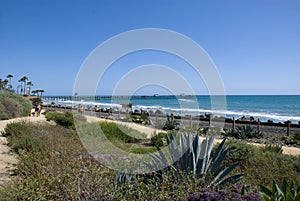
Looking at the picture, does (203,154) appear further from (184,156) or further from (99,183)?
(99,183)

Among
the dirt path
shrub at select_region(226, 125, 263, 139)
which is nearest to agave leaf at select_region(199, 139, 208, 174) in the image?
the dirt path

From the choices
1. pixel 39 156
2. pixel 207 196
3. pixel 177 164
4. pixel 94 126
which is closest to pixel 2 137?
pixel 94 126

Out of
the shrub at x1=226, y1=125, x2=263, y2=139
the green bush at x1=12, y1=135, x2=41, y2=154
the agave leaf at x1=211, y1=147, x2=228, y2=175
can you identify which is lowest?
the shrub at x1=226, y1=125, x2=263, y2=139

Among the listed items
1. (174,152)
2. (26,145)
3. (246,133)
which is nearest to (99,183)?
(174,152)

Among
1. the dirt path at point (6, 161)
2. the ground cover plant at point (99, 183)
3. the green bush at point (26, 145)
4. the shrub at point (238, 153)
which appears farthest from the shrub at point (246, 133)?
the dirt path at point (6, 161)

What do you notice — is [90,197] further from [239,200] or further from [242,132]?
[242,132]

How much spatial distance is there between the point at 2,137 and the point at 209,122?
1356 cm

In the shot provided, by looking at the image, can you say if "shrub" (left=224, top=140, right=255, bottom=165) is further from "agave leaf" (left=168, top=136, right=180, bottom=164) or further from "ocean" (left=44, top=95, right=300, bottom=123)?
"agave leaf" (left=168, top=136, right=180, bottom=164)

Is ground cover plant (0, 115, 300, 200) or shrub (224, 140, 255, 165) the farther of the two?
shrub (224, 140, 255, 165)

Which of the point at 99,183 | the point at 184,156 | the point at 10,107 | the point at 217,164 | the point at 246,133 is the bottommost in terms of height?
the point at 246,133

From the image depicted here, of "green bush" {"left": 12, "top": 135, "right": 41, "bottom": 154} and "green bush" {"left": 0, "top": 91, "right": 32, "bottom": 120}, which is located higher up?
"green bush" {"left": 0, "top": 91, "right": 32, "bottom": 120}

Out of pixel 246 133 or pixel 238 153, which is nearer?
pixel 238 153

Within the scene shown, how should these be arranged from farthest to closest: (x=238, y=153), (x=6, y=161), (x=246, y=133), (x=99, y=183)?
(x=246, y=133) < (x=238, y=153) < (x=6, y=161) < (x=99, y=183)

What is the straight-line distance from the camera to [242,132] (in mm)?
14727
